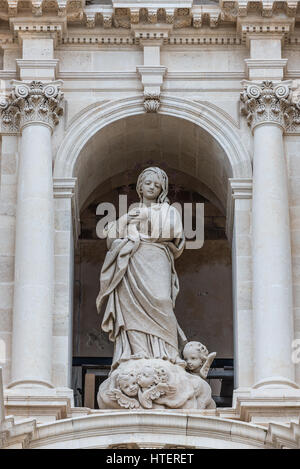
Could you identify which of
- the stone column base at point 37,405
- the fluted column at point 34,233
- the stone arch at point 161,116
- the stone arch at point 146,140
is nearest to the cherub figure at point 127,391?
the stone column base at point 37,405

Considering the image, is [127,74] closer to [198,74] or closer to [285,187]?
[198,74]

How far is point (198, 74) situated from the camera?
30.5 metres

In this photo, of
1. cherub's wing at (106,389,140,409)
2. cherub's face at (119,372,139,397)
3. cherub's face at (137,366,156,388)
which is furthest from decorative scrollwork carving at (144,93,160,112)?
cherub's wing at (106,389,140,409)

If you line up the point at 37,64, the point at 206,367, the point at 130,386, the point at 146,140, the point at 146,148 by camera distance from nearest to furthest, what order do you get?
the point at 130,386, the point at 206,367, the point at 37,64, the point at 146,140, the point at 146,148

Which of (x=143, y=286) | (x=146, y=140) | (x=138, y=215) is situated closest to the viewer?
(x=143, y=286)

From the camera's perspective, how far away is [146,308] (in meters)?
28.7

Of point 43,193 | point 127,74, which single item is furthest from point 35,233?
point 127,74

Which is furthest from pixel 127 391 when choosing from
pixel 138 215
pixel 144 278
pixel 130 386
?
pixel 138 215

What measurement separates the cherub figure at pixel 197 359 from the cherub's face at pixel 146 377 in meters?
0.85

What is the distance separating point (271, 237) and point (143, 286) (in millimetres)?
1787

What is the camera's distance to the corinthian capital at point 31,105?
29828 millimetres

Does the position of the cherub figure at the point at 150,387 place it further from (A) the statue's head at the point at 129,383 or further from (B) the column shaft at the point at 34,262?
(B) the column shaft at the point at 34,262

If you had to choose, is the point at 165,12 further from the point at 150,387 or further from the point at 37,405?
the point at 37,405

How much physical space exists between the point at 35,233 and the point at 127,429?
11.2ft
